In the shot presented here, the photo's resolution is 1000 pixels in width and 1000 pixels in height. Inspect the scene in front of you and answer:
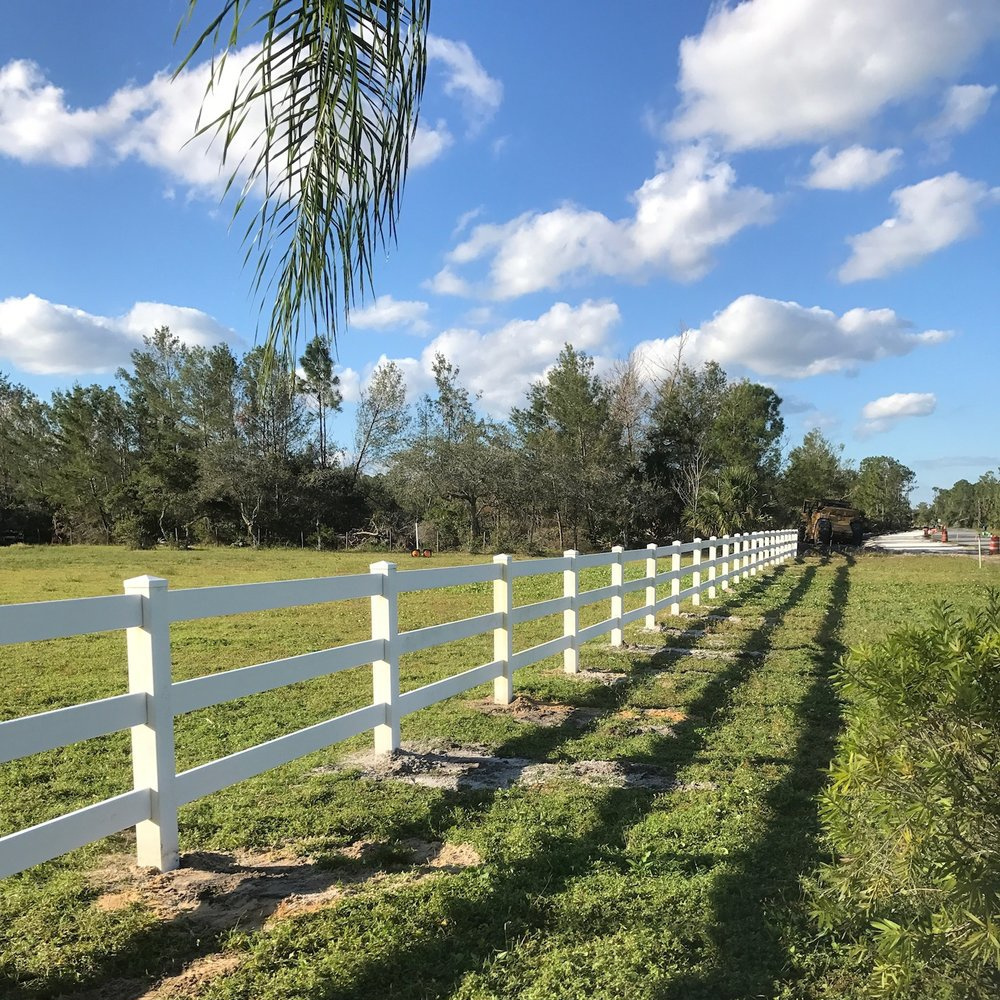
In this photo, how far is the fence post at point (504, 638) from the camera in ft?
20.9

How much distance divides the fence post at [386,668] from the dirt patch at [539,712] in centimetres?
129

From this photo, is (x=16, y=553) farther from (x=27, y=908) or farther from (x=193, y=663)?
(x=27, y=908)

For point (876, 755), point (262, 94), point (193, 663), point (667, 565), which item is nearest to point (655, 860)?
point (876, 755)

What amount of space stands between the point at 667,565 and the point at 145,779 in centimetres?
2280

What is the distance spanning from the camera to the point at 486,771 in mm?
4719

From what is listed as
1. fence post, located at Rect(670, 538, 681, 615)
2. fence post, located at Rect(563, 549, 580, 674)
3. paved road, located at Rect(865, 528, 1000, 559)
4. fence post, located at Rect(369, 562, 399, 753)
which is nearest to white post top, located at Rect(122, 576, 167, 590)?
fence post, located at Rect(369, 562, 399, 753)

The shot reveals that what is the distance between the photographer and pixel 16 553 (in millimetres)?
28141

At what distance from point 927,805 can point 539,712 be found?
4296 mm

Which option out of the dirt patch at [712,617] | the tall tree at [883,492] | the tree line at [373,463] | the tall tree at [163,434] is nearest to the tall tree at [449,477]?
the tree line at [373,463]

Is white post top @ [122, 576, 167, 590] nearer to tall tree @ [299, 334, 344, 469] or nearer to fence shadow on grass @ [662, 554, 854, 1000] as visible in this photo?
fence shadow on grass @ [662, 554, 854, 1000]

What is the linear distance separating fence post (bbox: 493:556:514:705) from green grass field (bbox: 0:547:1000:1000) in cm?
30

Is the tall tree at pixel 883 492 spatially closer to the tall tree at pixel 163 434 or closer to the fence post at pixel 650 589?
the tall tree at pixel 163 434

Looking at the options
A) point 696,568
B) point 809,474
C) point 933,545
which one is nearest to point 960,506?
point 809,474

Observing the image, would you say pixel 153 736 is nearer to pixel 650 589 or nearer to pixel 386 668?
pixel 386 668
